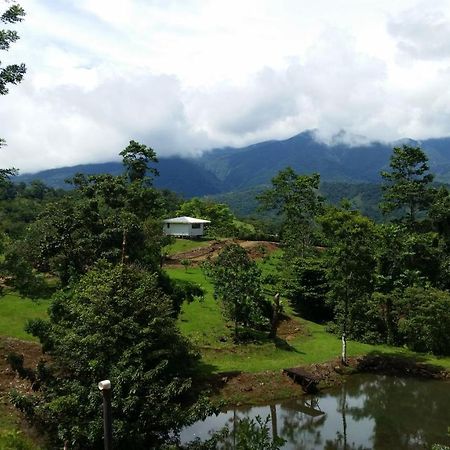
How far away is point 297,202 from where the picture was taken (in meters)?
51.2

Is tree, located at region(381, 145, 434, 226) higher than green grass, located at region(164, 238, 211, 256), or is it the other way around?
tree, located at region(381, 145, 434, 226)

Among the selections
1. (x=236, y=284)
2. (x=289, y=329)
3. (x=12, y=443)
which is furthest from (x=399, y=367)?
(x=12, y=443)

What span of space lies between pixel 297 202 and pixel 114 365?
37425mm

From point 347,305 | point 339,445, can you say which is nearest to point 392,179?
point 347,305

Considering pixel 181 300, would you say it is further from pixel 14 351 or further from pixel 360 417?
pixel 360 417

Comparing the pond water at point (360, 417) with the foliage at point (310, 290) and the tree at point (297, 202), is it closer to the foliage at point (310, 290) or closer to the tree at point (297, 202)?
the foliage at point (310, 290)

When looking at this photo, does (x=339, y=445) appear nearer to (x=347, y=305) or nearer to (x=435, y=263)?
(x=347, y=305)

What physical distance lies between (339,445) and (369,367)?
8.87m

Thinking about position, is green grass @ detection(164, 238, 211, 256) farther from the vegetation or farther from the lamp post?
the lamp post

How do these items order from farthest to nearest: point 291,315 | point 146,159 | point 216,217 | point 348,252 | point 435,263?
point 216,217, point 146,159, point 435,263, point 291,315, point 348,252

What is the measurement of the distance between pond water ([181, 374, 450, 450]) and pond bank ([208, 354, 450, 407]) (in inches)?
17.5

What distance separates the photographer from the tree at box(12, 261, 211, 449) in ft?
49.2

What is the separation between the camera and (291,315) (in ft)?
115

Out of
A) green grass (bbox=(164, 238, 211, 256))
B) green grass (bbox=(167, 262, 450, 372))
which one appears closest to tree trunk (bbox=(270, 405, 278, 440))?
green grass (bbox=(167, 262, 450, 372))
